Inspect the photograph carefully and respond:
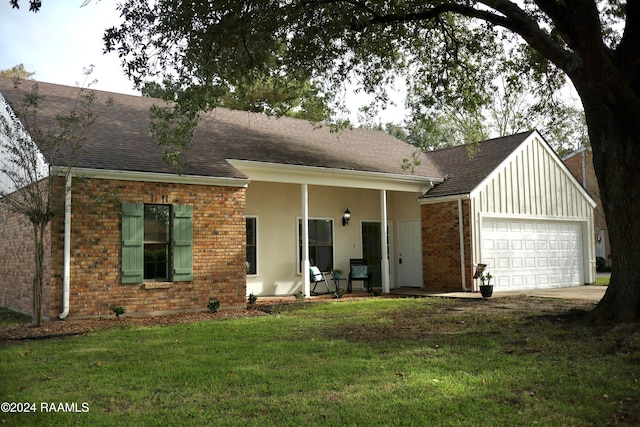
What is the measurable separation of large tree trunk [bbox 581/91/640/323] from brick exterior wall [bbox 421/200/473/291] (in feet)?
20.0

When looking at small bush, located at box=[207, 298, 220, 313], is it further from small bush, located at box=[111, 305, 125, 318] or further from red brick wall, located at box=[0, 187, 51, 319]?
red brick wall, located at box=[0, 187, 51, 319]

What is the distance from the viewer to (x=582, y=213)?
18219mm

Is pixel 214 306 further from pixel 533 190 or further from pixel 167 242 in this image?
A: pixel 533 190

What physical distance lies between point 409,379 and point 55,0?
607 cm

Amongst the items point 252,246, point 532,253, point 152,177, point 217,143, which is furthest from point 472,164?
point 152,177

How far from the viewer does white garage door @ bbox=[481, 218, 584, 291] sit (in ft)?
51.3

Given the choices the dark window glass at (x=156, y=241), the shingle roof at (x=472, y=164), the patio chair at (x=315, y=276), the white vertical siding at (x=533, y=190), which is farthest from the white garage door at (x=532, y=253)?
the dark window glass at (x=156, y=241)

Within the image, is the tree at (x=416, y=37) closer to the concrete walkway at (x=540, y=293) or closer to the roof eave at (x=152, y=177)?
the roof eave at (x=152, y=177)

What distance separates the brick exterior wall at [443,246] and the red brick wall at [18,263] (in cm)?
1025

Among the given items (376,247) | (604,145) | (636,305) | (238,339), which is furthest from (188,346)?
(376,247)

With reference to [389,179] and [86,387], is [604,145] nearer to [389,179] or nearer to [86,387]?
[389,179]

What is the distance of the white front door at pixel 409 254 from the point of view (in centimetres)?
1695

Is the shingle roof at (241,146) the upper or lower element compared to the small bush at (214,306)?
upper

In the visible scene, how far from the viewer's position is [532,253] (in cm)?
1662
